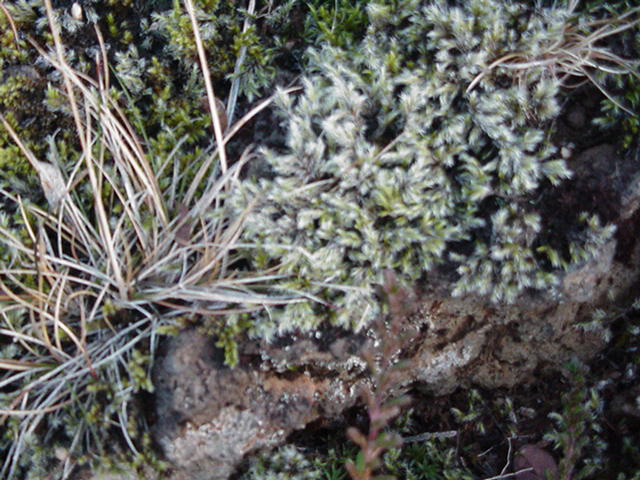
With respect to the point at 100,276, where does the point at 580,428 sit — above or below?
below

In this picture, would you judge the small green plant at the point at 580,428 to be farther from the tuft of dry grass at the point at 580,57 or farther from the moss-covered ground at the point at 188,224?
the tuft of dry grass at the point at 580,57

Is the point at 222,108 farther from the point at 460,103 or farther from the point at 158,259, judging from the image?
the point at 460,103

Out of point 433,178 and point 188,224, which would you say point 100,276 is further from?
point 433,178

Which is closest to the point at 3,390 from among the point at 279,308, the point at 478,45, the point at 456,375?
the point at 279,308

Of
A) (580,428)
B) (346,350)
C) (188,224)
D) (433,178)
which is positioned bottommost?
(580,428)

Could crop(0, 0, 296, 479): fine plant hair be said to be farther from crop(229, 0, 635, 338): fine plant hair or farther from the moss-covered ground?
crop(229, 0, 635, 338): fine plant hair

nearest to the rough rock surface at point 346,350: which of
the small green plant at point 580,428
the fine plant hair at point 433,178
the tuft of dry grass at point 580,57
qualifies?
the fine plant hair at point 433,178

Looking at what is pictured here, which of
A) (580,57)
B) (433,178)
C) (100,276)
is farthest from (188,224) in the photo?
(580,57)

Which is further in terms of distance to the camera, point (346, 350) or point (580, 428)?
point (346, 350)
